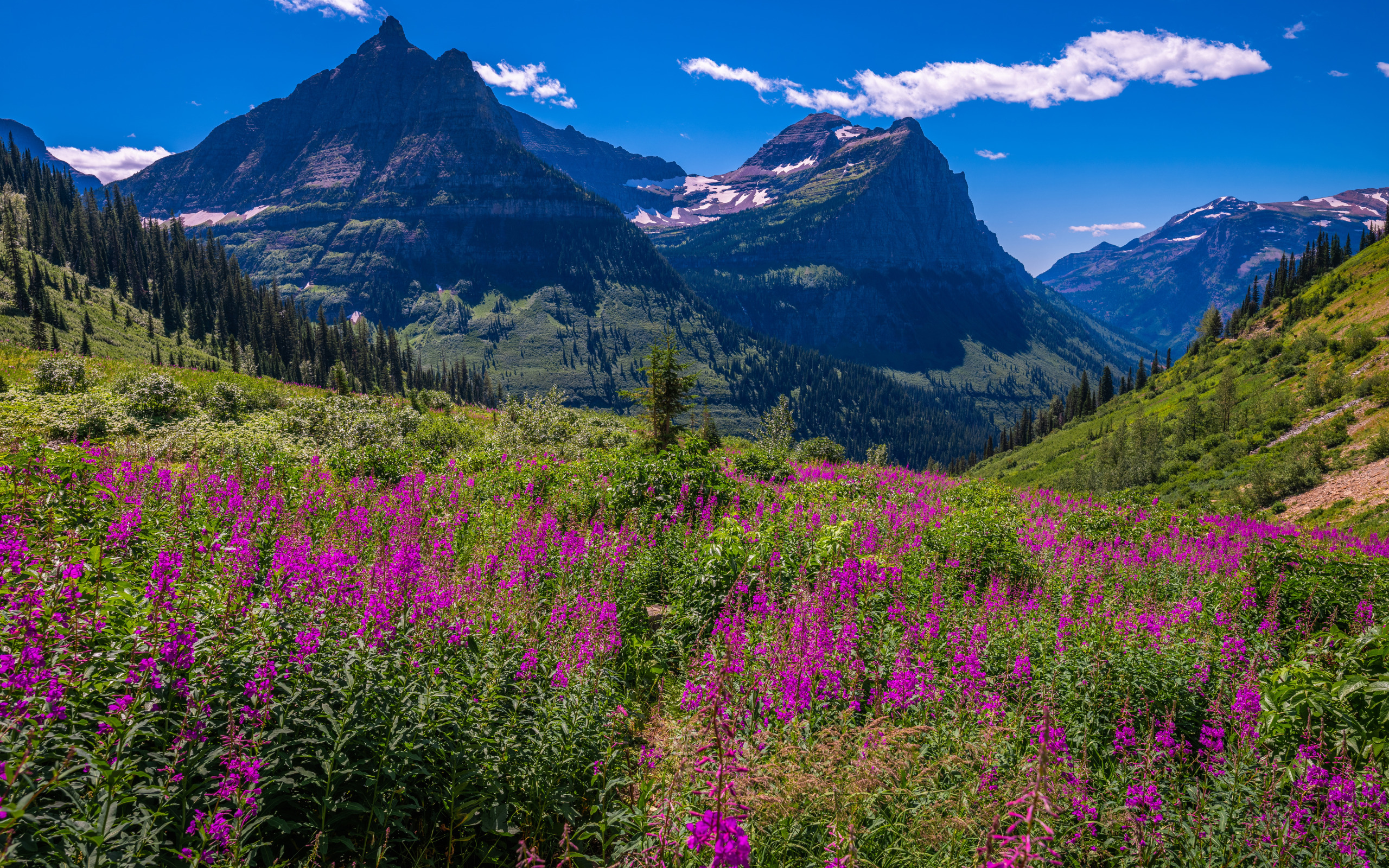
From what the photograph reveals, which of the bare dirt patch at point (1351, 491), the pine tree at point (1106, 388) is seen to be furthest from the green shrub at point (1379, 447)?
the pine tree at point (1106, 388)

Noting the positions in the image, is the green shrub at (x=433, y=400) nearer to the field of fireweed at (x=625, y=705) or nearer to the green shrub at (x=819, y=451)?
the green shrub at (x=819, y=451)

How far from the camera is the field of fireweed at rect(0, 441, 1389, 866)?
298 cm

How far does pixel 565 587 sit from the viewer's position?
7484 millimetres

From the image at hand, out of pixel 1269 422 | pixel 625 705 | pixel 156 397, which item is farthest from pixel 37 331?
pixel 1269 422

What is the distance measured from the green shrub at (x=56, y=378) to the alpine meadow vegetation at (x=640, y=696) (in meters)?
19.5

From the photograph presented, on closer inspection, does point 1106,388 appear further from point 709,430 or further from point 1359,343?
point 709,430

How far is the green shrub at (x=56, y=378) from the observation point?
21.3 meters

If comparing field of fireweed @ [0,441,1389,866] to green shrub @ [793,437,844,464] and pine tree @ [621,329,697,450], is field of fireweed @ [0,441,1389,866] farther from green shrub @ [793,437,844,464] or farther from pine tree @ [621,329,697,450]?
green shrub @ [793,437,844,464]

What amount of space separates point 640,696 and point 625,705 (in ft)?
2.46

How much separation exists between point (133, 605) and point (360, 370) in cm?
13979

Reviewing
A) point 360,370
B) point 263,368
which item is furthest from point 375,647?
point 360,370

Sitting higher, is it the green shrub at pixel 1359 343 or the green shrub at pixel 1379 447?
the green shrub at pixel 1359 343

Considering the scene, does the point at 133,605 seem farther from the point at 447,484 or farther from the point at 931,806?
the point at 447,484

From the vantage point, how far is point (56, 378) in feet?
70.8
